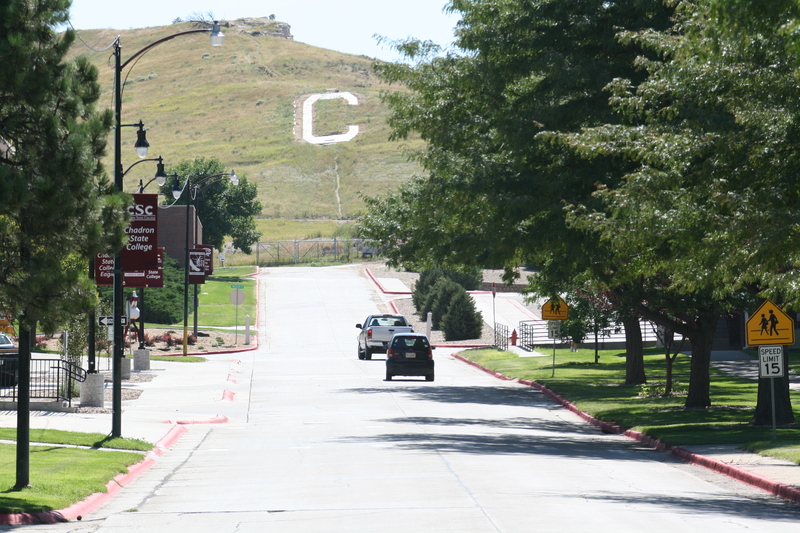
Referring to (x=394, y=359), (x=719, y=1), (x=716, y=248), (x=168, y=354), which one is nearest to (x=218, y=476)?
(x=716, y=248)

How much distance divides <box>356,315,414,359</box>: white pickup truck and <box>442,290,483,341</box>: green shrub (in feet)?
40.0

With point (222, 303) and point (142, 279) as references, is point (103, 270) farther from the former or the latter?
point (222, 303)

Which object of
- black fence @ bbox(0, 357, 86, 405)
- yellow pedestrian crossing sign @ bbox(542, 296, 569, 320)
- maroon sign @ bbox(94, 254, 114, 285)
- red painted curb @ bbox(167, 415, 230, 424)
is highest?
maroon sign @ bbox(94, 254, 114, 285)

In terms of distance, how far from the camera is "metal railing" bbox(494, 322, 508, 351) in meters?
52.2

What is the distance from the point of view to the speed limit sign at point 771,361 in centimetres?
1911

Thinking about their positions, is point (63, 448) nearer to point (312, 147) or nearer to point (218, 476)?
point (218, 476)

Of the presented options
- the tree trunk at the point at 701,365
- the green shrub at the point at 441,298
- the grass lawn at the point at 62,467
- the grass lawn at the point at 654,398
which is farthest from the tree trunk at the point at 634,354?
the green shrub at the point at 441,298

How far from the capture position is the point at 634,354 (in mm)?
34156

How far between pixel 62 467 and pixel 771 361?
40.4 feet

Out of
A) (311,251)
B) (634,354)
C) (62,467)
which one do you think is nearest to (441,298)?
(634,354)

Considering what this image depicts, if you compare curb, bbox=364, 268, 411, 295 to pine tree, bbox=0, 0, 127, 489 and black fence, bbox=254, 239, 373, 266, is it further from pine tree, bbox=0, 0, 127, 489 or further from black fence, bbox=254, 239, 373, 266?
pine tree, bbox=0, 0, 127, 489

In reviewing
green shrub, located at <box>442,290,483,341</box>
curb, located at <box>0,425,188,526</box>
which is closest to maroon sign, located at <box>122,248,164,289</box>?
curb, located at <box>0,425,188,526</box>

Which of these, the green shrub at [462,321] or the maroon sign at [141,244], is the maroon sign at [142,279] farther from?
the green shrub at [462,321]

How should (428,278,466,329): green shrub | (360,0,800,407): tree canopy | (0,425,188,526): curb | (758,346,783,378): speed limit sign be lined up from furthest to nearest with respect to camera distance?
(428,278,466,329): green shrub
(758,346,783,378): speed limit sign
(360,0,800,407): tree canopy
(0,425,188,526): curb
